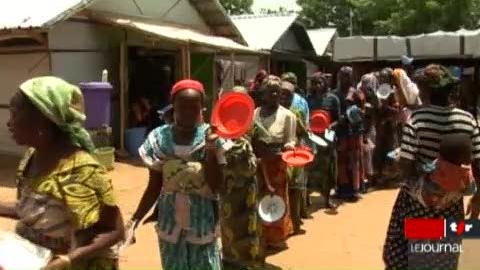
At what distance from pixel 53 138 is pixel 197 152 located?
38.5 inches

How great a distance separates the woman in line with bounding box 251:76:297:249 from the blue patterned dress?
193 cm

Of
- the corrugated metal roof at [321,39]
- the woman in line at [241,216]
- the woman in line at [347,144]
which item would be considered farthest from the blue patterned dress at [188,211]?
the corrugated metal roof at [321,39]

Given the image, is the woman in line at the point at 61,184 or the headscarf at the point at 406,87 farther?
the headscarf at the point at 406,87

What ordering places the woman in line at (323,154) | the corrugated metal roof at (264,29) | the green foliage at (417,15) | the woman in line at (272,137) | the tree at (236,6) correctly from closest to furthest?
the woman in line at (272,137) → the woman in line at (323,154) → the corrugated metal roof at (264,29) → the green foliage at (417,15) → the tree at (236,6)

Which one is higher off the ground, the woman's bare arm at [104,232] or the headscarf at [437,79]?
the headscarf at [437,79]

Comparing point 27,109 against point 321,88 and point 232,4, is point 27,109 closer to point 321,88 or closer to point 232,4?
point 321,88

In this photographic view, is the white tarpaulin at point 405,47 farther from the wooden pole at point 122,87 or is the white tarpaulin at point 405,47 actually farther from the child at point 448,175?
the child at point 448,175

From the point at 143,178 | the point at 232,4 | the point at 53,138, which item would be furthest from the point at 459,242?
the point at 232,4

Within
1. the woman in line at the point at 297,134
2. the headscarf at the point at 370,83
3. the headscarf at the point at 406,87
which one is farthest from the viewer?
the headscarf at the point at 370,83

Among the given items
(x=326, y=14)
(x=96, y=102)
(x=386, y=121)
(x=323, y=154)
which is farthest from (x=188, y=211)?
(x=326, y=14)

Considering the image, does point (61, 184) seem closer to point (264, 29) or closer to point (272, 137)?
point (272, 137)

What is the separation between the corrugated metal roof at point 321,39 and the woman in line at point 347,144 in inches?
603

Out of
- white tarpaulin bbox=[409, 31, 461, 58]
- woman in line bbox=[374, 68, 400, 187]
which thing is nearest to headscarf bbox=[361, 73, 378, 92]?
woman in line bbox=[374, 68, 400, 187]

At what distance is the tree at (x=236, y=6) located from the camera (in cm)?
4009
